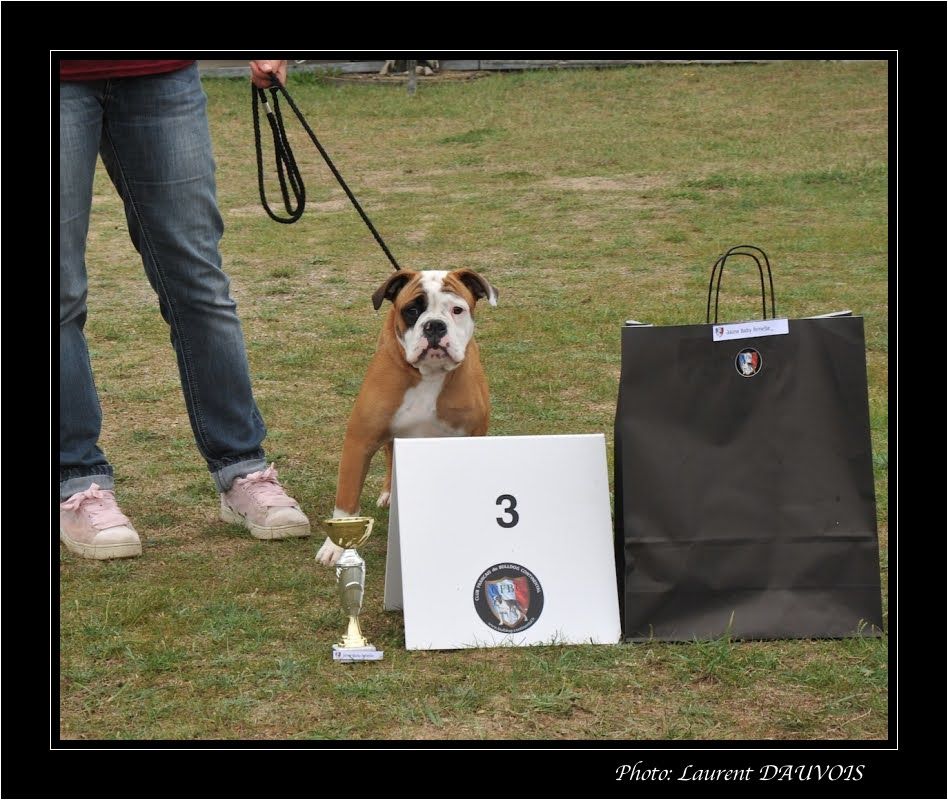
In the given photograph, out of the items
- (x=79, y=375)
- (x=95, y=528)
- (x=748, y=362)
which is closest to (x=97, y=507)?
(x=95, y=528)

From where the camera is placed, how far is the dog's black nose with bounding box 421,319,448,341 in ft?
11.2

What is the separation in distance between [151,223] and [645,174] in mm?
8811

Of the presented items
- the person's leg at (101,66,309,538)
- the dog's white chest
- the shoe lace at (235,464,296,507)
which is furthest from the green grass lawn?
the dog's white chest

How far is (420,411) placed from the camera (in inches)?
140

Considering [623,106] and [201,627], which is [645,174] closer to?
[623,106]

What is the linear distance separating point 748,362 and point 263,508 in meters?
1.65

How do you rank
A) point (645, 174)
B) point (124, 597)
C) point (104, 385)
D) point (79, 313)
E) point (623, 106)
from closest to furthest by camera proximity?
point (124, 597) → point (79, 313) → point (104, 385) → point (645, 174) → point (623, 106)

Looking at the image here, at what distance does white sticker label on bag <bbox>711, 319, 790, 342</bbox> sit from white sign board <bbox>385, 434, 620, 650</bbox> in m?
0.39

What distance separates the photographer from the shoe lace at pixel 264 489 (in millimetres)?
3777

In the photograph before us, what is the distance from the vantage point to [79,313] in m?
3.53

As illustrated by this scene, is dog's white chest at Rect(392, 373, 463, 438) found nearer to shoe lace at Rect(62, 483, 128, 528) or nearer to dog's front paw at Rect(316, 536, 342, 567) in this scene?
dog's front paw at Rect(316, 536, 342, 567)

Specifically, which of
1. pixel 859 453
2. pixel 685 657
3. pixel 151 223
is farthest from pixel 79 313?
pixel 859 453

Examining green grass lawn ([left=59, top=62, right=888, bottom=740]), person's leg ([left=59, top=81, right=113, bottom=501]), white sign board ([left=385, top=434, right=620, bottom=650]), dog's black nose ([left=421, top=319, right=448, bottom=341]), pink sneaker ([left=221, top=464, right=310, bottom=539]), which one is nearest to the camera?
green grass lawn ([left=59, top=62, right=888, bottom=740])

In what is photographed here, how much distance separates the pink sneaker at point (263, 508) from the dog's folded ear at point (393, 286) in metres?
0.72
